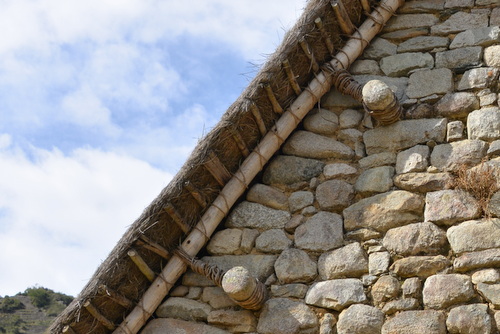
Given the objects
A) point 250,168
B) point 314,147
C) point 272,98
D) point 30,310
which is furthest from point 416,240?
point 30,310

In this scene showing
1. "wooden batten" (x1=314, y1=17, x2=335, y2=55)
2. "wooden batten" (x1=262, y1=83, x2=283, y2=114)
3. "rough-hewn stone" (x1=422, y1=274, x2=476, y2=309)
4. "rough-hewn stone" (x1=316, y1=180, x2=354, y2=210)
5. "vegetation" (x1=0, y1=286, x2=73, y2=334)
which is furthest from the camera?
"vegetation" (x1=0, y1=286, x2=73, y2=334)

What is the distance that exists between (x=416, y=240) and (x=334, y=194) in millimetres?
587

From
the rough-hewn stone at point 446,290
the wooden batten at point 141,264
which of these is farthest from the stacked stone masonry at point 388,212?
the wooden batten at point 141,264

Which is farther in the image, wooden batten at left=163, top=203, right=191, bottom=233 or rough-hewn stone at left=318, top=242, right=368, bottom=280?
wooden batten at left=163, top=203, right=191, bottom=233

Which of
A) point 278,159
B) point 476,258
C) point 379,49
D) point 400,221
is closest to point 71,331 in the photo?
point 278,159

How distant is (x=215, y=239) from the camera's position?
499cm

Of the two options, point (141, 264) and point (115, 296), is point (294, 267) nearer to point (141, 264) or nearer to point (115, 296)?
point (141, 264)

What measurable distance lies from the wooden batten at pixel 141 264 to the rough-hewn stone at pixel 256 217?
53 cm

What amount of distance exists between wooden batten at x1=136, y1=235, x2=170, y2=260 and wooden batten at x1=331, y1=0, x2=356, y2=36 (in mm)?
1743

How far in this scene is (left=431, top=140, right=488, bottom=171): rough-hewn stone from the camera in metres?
4.68

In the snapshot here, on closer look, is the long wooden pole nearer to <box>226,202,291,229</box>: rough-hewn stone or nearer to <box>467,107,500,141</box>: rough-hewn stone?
<box>226,202,291,229</box>: rough-hewn stone

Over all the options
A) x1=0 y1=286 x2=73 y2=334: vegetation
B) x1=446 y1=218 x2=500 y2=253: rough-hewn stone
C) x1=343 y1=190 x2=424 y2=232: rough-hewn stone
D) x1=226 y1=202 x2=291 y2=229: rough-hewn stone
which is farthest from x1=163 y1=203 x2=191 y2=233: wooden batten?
x1=0 y1=286 x2=73 y2=334: vegetation

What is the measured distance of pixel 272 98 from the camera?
501cm

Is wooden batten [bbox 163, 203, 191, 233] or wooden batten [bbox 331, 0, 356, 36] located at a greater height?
wooden batten [bbox 331, 0, 356, 36]
